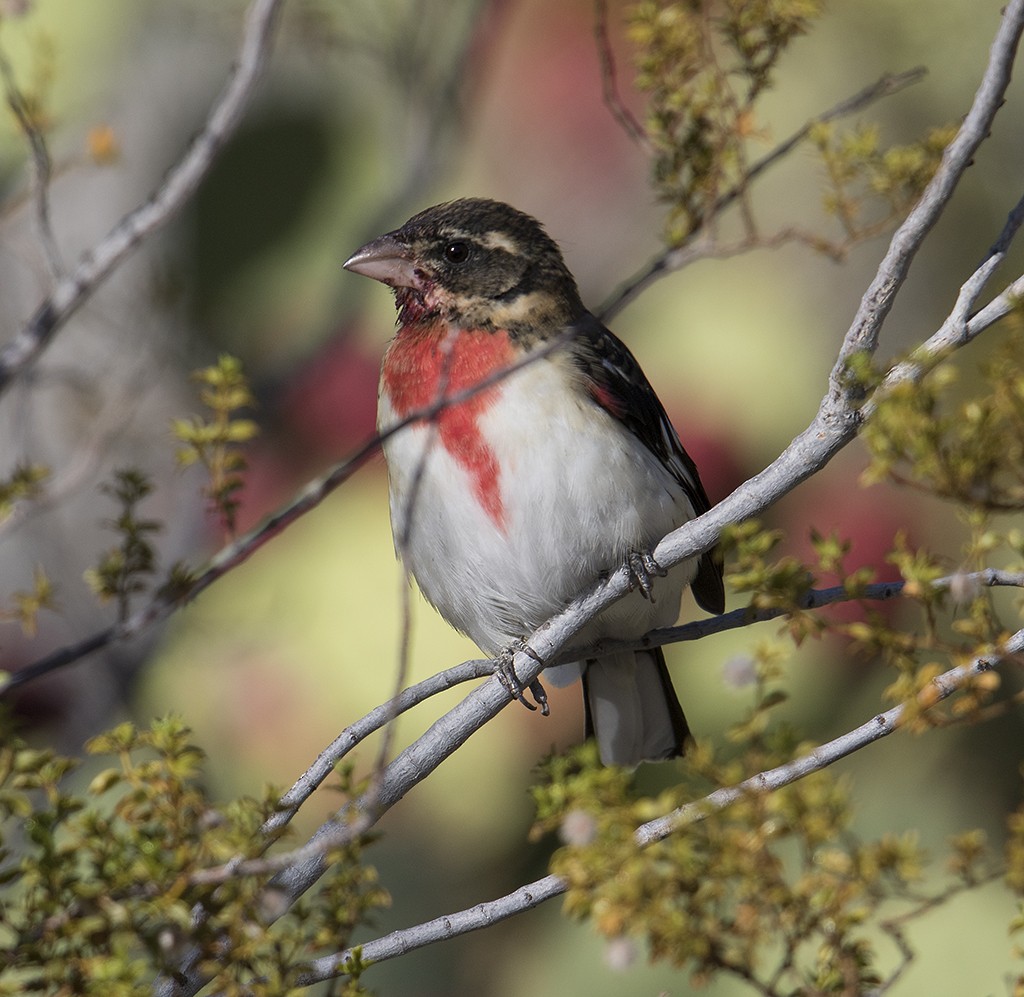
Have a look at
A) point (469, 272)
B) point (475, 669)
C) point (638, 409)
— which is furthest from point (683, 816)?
point (469, 272)

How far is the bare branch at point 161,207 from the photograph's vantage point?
1.79 meters

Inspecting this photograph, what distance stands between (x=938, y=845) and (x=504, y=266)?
122 inches

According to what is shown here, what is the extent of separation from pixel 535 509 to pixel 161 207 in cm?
129

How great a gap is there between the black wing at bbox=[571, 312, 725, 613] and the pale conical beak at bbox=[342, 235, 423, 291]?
43cm

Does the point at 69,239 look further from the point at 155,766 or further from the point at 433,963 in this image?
the point at 155,766

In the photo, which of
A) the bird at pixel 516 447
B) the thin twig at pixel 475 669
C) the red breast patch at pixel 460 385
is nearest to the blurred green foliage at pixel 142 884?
the thin twig at pixel 475 669

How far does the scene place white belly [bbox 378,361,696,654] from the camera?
2861 millimetres

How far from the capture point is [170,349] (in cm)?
479

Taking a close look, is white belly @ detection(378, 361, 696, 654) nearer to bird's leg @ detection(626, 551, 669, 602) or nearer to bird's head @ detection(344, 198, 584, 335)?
bird's leg @ detection(626, 551, 669, 602)

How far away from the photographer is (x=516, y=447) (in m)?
2.85

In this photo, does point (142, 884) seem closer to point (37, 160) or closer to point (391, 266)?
point (37, 160)

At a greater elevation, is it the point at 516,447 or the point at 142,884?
the point at 516,447

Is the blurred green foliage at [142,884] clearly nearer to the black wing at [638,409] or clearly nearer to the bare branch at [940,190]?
the bare branch at [940,190]

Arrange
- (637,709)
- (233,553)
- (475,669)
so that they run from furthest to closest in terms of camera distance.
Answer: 1. (637,709)
2. (475,669)
3. (233,553)
